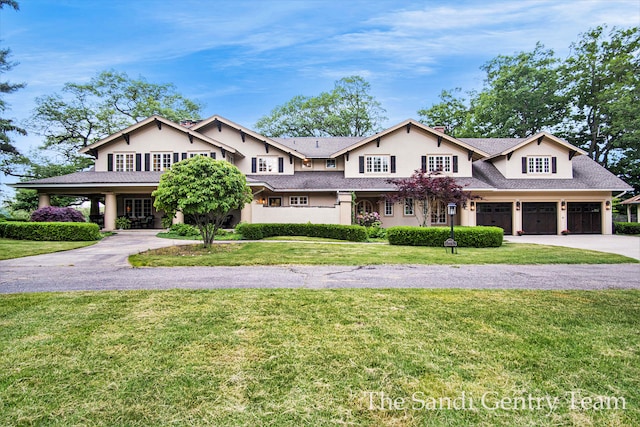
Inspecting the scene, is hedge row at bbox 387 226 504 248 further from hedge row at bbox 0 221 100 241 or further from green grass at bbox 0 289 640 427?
hedge row at bbox 0 221 100 241

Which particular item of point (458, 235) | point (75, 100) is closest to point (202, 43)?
point (458, 235)

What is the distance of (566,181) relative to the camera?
73.4 ft

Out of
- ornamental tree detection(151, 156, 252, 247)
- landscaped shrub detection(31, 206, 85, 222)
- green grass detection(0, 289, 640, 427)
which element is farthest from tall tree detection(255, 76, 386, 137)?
green grass detection(0, 289, 640, 427)

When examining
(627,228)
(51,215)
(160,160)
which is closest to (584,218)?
(627,228)

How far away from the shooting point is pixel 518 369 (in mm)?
2789

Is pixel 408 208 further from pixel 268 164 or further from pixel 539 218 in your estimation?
pixel 268 164

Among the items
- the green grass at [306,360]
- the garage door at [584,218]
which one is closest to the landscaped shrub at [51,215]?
the green grass at [306,360]

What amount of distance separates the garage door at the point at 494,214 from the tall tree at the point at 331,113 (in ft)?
61.4

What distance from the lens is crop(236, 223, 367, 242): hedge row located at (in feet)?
52.6

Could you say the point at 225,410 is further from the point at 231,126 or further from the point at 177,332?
the point at 231,126

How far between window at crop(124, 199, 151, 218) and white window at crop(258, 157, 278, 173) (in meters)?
8.40

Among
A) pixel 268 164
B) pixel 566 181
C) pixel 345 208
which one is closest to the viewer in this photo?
pixel 345 208

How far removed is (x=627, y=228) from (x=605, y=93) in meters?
14.5

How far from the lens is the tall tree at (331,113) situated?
37.9m
